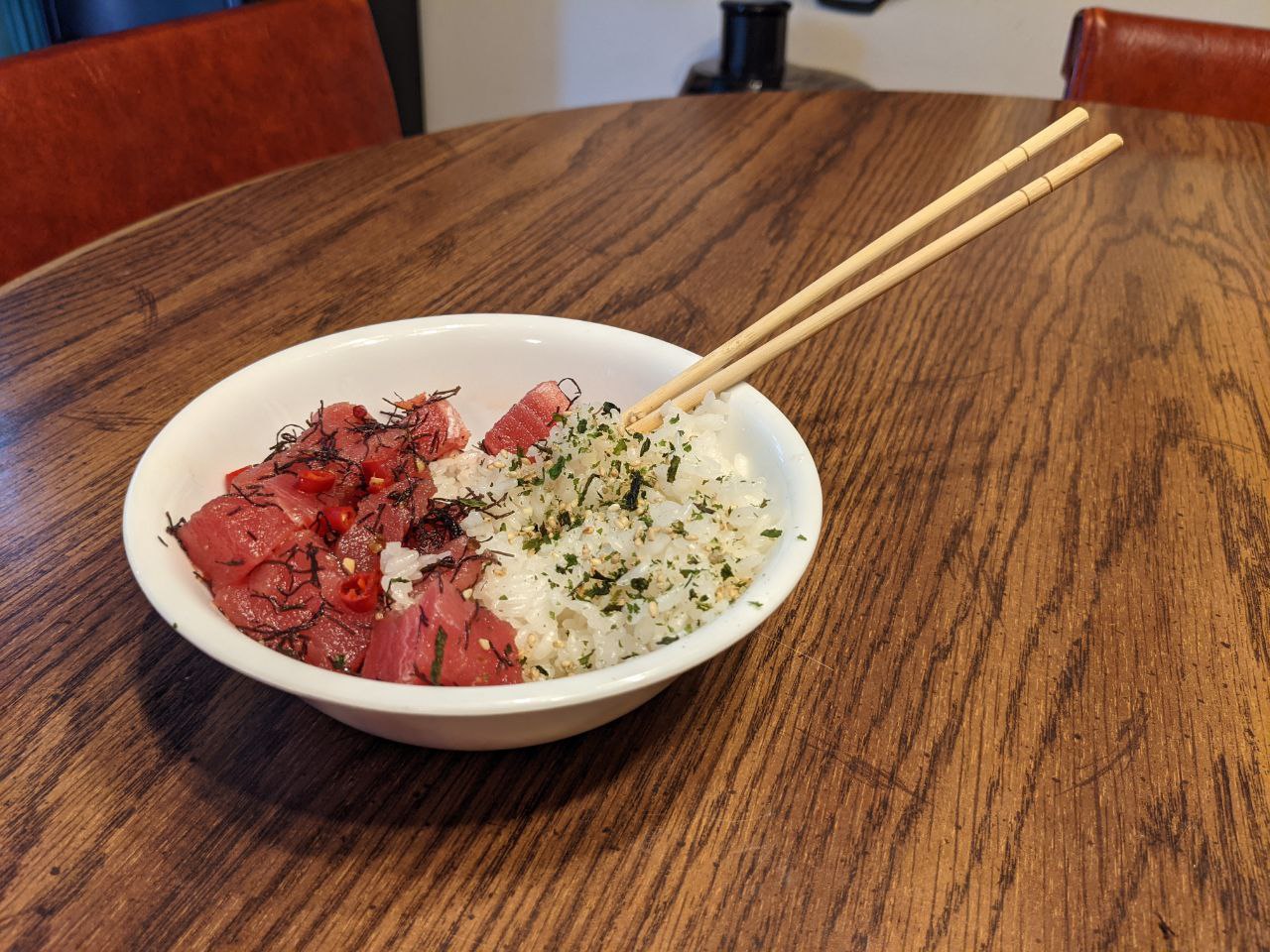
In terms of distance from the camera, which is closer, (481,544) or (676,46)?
(481,544)

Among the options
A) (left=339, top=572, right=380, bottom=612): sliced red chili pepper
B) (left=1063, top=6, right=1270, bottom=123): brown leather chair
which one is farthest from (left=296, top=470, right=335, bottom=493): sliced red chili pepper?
(left=1063, top=6, right=1270, bottom=123): brown leather chair

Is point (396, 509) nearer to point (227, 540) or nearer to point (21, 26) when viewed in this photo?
point (227, 540)

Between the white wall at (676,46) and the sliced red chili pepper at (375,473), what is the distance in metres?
3.16

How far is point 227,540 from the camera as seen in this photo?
83 centimetres

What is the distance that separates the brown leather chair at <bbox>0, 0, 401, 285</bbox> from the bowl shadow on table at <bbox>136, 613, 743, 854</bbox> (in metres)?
0.98

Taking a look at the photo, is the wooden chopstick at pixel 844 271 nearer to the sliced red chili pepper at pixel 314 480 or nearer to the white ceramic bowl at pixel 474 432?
the white ceramic bowl at pixel 474 432

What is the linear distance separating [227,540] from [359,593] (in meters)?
0.11

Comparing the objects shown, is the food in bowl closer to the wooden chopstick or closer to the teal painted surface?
the wooden chopstick

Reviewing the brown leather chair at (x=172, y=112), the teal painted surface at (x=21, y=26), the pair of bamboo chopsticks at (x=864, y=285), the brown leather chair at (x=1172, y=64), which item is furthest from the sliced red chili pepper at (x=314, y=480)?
the teal painted surface at (x=21, y=26)

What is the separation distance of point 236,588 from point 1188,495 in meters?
0.99

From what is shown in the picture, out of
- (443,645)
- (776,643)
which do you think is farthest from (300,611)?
(776,643)

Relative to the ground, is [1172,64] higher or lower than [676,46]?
higher

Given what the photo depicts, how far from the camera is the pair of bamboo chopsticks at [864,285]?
3.24 feet

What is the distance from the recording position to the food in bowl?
32.0 inches
